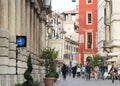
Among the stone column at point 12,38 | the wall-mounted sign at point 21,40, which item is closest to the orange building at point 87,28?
the stone column at point 12,38

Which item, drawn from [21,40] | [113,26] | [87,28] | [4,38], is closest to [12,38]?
[21,40]

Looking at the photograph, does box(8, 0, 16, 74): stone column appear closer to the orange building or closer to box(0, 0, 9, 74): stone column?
box(0, 0, 9, 74): stone column

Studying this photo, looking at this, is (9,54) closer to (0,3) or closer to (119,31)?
(0,3)

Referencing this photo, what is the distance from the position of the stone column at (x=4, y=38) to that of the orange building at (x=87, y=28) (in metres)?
77.0

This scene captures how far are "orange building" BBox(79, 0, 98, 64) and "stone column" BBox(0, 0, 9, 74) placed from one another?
77.0 meters

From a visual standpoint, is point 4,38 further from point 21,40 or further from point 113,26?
point 113,26

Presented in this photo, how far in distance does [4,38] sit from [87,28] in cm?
7897

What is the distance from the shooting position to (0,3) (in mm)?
21906

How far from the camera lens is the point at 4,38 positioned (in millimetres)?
21094

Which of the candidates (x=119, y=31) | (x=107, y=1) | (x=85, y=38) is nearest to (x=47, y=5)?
(x=119, y=31)

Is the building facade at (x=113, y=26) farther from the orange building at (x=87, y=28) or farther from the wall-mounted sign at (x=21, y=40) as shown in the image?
the wall-mounted sign at (x=21, y=40)

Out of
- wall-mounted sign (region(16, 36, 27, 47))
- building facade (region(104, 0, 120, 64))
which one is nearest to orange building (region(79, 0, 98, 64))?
building facade (region(104, 0, 120, 64))

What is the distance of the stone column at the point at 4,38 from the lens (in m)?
20.9

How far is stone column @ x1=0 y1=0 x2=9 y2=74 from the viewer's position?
20.9 meters
